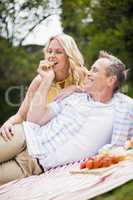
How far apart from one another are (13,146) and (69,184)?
0.90m

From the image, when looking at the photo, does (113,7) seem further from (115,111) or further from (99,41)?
(115,111)

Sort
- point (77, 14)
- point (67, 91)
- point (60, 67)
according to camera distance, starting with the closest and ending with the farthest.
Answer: point (67, 91)
point (60, 67)
point (77, 14)

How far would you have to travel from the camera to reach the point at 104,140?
17.5ft

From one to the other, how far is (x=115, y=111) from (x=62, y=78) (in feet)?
2.13

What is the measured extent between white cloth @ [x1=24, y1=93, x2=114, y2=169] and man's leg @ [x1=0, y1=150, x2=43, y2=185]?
2.3 inches

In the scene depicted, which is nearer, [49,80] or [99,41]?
[49,80]

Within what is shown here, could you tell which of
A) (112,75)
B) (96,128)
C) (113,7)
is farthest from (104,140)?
(113,7)

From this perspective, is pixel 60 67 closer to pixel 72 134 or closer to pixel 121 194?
pixel 72 134

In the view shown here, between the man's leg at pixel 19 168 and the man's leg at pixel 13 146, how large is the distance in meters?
0.04

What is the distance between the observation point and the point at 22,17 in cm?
1720

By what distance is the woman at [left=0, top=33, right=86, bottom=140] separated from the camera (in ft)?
18.6

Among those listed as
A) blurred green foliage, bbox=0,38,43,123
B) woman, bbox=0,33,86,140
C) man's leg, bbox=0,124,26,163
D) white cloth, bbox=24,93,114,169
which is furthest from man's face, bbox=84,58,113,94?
blurred green foliage, bbox=0,38,43,123

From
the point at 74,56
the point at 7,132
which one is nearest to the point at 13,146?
the point at 7,132

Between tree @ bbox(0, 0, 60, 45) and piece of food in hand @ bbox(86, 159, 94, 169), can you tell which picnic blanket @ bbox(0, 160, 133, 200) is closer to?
piece of food in hand @ bbox(86, 159, 94, 169)
